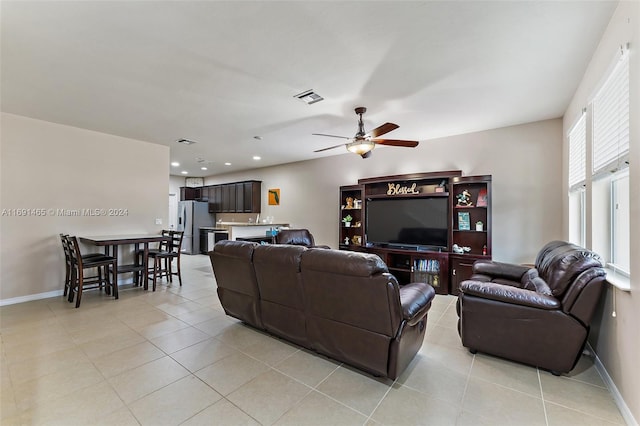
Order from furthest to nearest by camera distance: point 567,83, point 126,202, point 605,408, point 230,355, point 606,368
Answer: point 126,202 → point 567,83 → point 230,355 → point 606,368 → point 605,408

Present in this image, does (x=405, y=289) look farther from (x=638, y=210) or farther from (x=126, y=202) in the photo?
(x=126, y=202)

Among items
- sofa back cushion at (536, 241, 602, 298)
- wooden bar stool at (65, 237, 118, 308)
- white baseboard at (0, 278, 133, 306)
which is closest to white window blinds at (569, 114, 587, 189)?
sofa back cushion at (536, 241, 602, 298)

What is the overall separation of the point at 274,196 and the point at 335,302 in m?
6.08

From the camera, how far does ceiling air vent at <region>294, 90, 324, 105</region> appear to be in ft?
10.9

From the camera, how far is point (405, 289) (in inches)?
95.0

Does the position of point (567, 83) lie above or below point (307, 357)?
above

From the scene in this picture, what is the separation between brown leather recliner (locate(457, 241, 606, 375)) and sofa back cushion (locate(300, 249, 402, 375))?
1.01 m

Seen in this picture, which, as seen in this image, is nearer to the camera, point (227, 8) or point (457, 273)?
point (227, 8)

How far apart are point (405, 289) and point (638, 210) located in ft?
5.16

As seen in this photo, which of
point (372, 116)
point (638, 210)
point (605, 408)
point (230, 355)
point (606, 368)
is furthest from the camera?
point (372, 116)

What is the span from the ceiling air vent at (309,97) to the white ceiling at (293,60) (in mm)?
113

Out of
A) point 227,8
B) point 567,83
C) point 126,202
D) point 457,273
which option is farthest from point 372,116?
point 126,202

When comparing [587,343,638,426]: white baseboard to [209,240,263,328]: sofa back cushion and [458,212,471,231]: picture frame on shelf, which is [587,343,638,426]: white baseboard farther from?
[209,240,263,328]: sofa back cushion

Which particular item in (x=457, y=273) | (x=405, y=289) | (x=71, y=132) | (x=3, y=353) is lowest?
(x=3, y=353)
